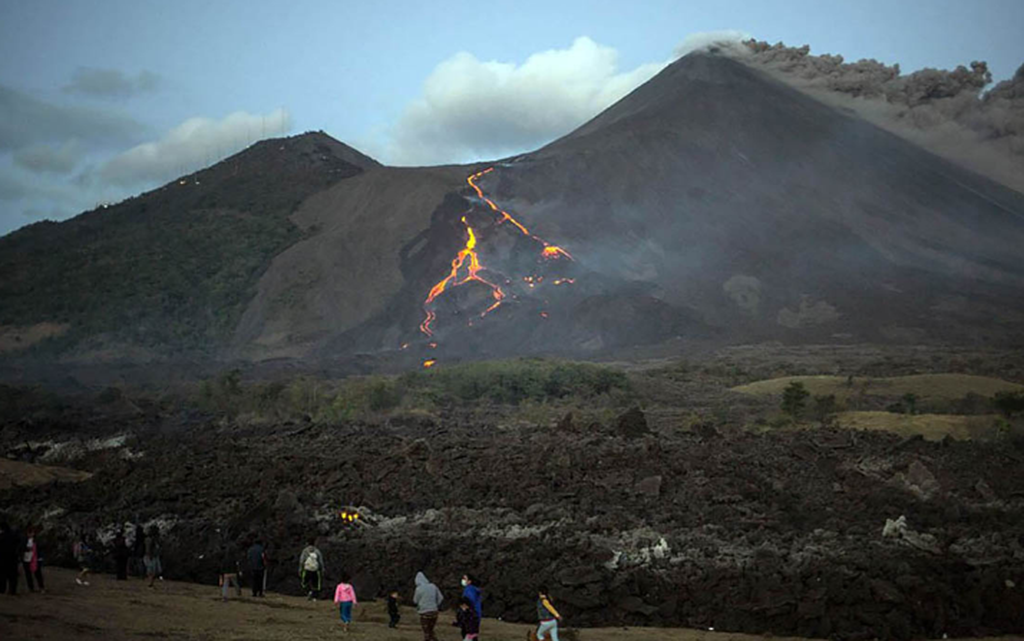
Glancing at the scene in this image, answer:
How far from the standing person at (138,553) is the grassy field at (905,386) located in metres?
25.8

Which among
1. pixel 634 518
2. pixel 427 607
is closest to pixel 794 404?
pixel 634 518

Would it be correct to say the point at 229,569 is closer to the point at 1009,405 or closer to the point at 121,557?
the point at 121,557

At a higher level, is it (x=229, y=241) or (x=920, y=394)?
(x=229, y=241)

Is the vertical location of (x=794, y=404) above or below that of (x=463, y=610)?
below

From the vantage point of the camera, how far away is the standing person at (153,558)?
59.0ft

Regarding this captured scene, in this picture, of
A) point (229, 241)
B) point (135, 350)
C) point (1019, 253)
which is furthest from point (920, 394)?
point (229, 241)

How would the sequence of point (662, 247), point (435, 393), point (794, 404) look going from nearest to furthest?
point (794, 404) < point (435, 393) < point (662, 247)

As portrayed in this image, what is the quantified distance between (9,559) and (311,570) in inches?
168

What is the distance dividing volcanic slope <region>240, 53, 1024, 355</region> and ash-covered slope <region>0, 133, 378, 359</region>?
4252mm

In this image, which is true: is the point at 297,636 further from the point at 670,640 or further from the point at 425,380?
the point at 425,380

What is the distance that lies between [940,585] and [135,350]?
61074mm

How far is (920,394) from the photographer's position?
3925cm

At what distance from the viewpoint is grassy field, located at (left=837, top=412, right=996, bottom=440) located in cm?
3052

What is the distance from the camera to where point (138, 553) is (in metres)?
19.2
